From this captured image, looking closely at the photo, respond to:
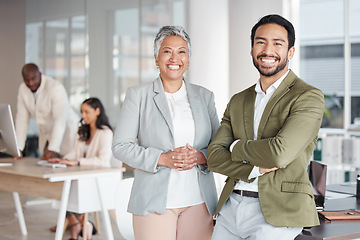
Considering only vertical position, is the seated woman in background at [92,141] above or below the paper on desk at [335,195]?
above

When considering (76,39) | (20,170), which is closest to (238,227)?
(20,170)

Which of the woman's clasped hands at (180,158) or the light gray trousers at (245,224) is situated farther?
the woman's clasped hands at (180,158)

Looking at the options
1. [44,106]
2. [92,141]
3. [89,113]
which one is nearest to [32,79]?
[44,106]

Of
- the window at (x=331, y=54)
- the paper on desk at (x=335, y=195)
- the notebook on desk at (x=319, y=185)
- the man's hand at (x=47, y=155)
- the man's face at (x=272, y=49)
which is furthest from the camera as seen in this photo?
the window at (x=331, y=54)

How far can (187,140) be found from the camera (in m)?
2.51

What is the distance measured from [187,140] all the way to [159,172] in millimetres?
206

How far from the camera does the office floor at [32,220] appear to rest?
562 centimetres

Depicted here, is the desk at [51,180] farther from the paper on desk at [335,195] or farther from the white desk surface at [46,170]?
the paper on desk at [335,195]

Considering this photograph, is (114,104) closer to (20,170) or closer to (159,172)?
(20,170)

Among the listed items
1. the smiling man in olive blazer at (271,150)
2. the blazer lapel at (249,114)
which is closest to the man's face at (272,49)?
the smiling man in olive blazer at (271,150)

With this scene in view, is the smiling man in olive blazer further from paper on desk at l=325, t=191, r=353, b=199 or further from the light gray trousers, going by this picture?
paper on desk at l=325, t=191, r=353, b=199

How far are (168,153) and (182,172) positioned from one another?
0.42 feet

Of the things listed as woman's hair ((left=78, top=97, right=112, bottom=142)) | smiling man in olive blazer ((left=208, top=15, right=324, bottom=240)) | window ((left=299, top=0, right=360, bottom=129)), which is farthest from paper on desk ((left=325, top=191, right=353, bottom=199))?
window ((left=299, top=0, right=360, bottom=129))

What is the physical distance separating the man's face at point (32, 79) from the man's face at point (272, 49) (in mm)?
4046
